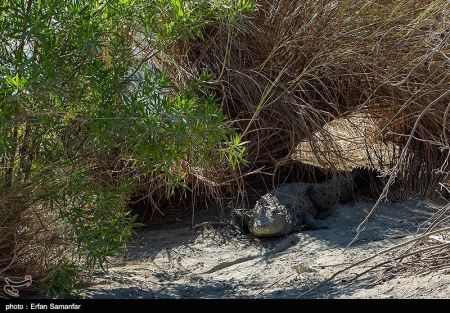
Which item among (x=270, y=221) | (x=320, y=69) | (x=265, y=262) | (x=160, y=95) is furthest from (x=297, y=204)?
(x=160, y=95)

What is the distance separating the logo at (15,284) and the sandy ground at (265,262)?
39 centimetres

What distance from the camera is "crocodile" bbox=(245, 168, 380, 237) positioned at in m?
6.81

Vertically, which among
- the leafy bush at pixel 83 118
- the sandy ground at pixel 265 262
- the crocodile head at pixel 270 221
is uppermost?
the leafy bush at pixel 83 118

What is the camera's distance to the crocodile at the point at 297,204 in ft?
22.3

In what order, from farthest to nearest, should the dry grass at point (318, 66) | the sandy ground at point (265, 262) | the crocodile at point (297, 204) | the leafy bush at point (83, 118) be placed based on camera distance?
the crocodile at point (297, 204) → the dry grass at point (318, 66) → the sandy ground at point (265, 262) → the leafy bush at point (83, 118)

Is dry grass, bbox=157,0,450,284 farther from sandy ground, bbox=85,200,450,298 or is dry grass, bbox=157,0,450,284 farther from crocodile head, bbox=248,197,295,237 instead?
crocodile head, bbox=248,197,295,237

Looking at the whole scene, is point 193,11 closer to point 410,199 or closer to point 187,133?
point 187,133

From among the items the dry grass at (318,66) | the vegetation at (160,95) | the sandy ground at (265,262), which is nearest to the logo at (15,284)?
the vegetation at (160,95)

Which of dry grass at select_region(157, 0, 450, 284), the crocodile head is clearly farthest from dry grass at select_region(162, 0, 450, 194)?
the crocodile head

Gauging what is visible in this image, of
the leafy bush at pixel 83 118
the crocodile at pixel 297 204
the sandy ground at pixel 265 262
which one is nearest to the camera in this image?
the leafy bush at pixel 83 118

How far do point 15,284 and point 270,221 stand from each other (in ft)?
7.50

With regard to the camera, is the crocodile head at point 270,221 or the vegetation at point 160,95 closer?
the vegetation at point 160,95

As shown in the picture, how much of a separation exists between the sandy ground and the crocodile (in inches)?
4.0

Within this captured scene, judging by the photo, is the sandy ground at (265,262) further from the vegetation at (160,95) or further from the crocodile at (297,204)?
the vegetation at (160,95)
